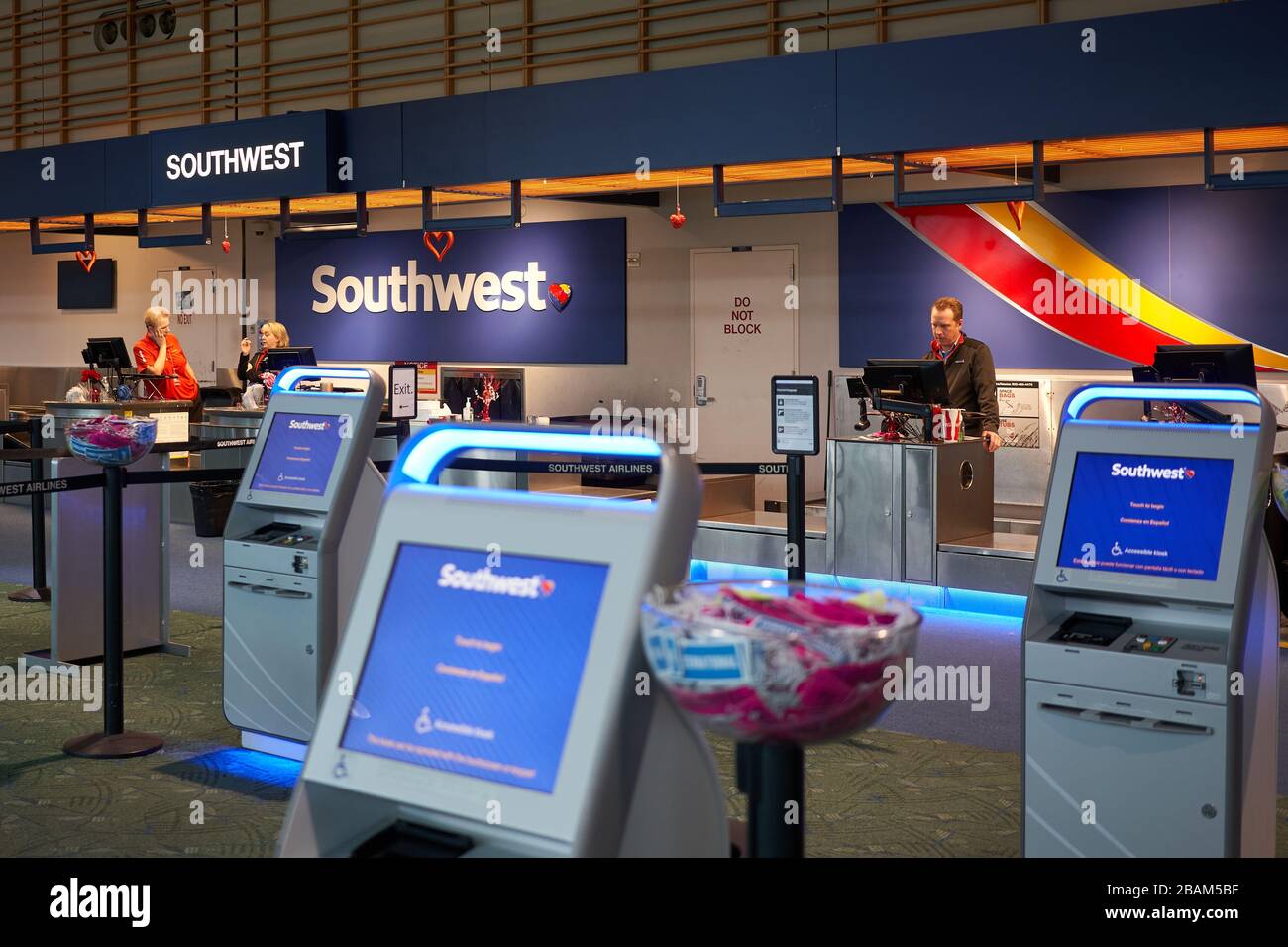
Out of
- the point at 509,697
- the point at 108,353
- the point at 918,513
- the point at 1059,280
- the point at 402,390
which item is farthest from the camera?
the point at 108,353

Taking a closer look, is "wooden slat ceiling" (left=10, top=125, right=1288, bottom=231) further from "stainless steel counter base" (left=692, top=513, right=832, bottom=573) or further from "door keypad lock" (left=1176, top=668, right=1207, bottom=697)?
"door keypad lock" (left=1176, top=668, right=1207, bottom=697)

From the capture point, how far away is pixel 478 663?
1.57 metres

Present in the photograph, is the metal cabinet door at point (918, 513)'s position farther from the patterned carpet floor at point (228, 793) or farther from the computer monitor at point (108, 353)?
the computer monitor at point (108, 353)

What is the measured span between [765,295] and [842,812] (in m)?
6.89

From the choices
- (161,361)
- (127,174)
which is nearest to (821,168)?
(161,361)

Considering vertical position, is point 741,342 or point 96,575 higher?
point 741,342

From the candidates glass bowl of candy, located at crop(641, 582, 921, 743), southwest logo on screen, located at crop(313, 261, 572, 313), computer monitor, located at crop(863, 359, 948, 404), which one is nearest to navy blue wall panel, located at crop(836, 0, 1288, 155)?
computer monitor, located at crop(863, 359, 948, 404)

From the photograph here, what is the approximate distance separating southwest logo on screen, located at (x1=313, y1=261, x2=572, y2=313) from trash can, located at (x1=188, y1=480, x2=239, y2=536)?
11.0ft

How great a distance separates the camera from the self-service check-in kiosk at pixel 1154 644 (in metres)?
2.88

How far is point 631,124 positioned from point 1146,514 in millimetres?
6210

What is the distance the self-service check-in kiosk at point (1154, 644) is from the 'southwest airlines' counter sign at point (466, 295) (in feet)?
27.7

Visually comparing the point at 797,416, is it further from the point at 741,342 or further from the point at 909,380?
the point at 741,342

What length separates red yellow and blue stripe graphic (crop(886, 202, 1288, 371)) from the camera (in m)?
8.73
